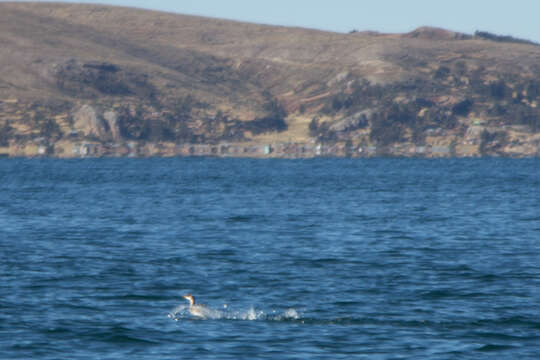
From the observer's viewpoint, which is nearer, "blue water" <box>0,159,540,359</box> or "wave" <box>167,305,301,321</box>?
"blue water" <box>0,159,540,359</box>

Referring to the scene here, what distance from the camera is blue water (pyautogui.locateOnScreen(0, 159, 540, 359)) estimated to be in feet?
88.8

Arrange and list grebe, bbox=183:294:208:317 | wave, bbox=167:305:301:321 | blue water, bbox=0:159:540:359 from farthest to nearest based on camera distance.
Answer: wave, bbox=167:305:301:321
grebe, bbox=183:294:208:317
blue water, bbox=0:159:540:359

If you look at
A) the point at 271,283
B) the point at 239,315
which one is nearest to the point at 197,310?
the point at 239,315

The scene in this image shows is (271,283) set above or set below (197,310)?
below

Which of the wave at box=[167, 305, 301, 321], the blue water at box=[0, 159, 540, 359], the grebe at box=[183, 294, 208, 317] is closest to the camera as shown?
the blue water at box=[0, 159, 540, 359]

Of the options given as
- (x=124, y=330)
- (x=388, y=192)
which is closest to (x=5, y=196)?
(x=388, y=192)

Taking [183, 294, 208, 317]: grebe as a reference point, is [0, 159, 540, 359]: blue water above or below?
below

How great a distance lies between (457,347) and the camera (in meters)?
26.5

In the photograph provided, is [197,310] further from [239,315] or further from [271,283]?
[271,283]

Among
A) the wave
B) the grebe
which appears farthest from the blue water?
the grebe

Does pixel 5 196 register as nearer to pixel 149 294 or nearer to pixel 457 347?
pixel 149 294

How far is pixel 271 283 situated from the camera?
123 ft

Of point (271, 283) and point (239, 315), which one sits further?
point (271, 283)

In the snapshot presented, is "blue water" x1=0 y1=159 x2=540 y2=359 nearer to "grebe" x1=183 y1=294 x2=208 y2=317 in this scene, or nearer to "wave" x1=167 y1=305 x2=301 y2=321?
"wave" x1=167 y1=305 x2=301 y2=321
